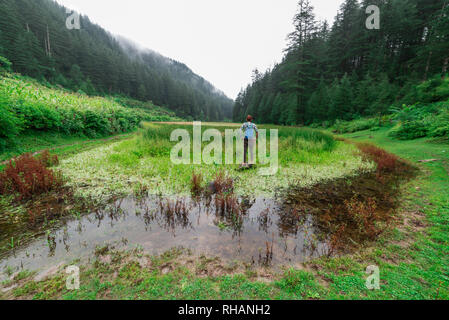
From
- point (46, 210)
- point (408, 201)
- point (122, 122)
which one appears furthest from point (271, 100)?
point (46, 210)

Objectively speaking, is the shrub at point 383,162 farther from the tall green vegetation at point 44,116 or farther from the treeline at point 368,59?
the tall green vegetation at point 44,116

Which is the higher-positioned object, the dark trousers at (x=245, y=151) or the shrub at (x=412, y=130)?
the shrub at (x=412, y=130)

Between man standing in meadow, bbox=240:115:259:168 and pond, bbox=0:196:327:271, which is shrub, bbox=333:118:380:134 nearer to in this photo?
man standing in meadow, bbox=240:115:259:168

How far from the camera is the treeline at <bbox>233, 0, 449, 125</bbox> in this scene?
69.2ft

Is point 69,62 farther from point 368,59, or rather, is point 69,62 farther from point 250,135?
point 368,59

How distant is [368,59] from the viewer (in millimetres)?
29875

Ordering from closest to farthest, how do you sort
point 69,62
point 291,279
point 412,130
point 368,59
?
point 291,279
point 412,130
point 368,59
point 69,62

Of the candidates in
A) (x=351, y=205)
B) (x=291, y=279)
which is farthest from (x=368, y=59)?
(x=291, y=279)

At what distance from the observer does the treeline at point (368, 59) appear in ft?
69.2

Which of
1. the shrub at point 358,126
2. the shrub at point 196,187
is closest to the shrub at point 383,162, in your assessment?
the shrub at point 196,187

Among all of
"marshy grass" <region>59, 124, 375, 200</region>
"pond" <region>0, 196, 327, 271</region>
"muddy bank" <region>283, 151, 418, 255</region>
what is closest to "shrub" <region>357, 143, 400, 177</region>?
"muddy bank" <region>283, 151, 418, 255</region>

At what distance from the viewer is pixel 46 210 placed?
441cm

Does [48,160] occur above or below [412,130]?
below

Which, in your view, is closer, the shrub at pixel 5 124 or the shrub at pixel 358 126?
the shrub at pixel 5 124
